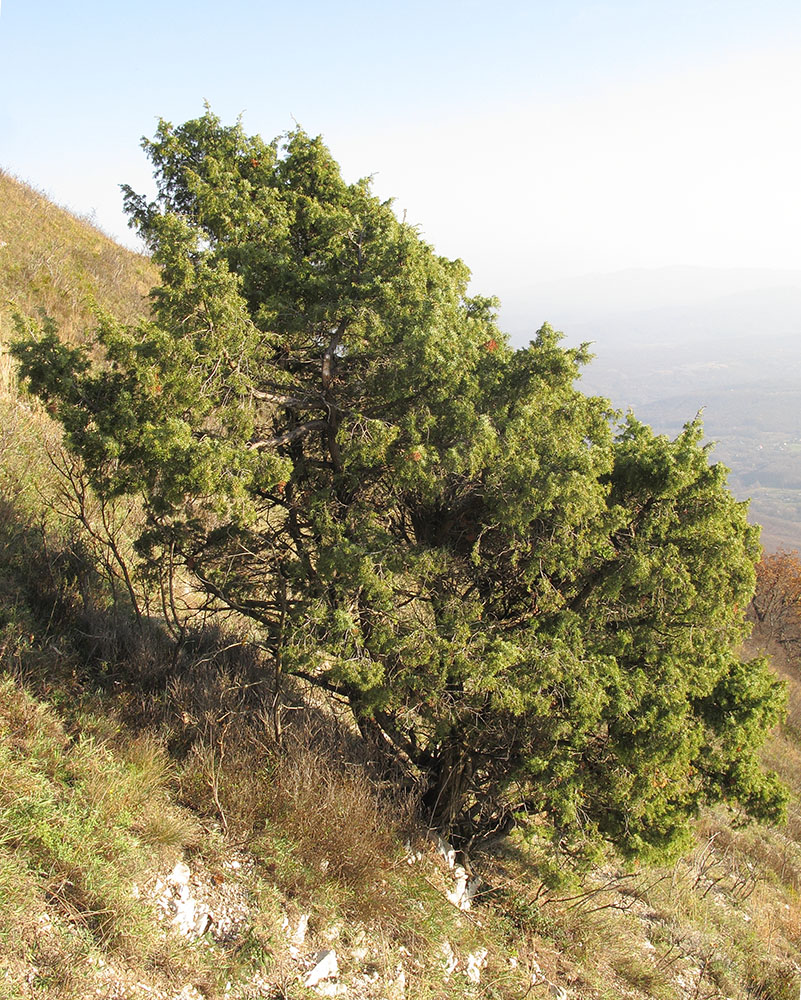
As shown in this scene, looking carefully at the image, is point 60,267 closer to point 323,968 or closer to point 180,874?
point 180,874

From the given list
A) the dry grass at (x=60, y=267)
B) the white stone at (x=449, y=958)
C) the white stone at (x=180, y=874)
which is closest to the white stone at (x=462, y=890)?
the white stone at (x=449, y=958)

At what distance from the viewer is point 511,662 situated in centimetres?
497

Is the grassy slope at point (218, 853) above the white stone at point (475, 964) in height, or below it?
above

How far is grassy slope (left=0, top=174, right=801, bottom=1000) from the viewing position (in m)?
3.37

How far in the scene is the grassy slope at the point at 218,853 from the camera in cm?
337

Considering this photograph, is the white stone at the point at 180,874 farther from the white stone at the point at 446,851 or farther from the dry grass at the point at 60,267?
the dry grass at the point at 60,267

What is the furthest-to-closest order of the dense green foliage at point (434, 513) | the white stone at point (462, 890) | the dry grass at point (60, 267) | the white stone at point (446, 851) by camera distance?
the dry grass at point (60, 267), the white stone at point (446, 851), the white stone at point (462, 890), the dense green foliage at point (434, 513)

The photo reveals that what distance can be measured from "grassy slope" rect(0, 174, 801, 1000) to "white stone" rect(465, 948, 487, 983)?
0.06 meters

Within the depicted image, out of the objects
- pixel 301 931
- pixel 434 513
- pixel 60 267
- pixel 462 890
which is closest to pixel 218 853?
pixel 301 931

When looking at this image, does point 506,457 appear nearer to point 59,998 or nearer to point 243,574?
point 243,574

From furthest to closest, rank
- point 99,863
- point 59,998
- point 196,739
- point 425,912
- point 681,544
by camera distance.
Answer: point 681,544
point 196,739
point 425,912
point 99,863
point 59,998

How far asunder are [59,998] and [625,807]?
14.7 feet

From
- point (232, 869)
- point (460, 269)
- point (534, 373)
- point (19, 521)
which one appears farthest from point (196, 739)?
point (460, 269)

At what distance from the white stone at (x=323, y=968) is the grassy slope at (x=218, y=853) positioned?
103 mm
